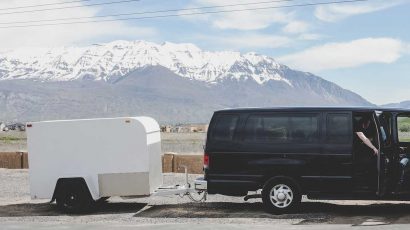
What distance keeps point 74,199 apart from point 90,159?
0.95 metres

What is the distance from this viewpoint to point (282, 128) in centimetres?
1290

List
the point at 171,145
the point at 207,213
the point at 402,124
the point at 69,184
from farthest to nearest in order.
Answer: the point at 171,145 → the point at 69,184 → the point at 207,213 → the point at 402,124

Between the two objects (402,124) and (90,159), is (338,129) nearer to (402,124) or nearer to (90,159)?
(402,124)

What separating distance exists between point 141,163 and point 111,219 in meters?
1.29

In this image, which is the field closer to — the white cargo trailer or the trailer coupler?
the trailer coupler

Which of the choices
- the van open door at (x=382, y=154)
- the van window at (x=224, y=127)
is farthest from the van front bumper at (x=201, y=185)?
the van open door at (x=382, y=154)

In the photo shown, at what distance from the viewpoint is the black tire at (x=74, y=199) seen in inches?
556

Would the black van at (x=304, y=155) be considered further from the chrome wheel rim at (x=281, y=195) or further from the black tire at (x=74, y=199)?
the black tire at (x=74, y=199)

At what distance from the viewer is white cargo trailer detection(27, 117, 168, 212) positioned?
13.8 metres

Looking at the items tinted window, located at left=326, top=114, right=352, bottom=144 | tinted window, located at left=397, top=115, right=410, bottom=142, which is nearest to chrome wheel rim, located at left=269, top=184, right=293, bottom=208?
tinted window, located at left=326, top=114, right=352, bottom=144

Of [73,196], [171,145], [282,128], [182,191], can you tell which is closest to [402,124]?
[282,128]

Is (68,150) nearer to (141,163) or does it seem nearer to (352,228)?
(141,163)

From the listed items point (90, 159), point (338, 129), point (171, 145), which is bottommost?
point (171, 145)

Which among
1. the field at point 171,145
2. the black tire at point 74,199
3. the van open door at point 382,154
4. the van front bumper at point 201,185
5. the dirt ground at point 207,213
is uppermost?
the van open door at point 382,154
